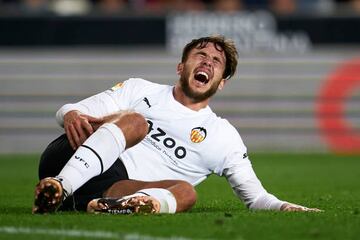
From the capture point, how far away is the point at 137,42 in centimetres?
1881

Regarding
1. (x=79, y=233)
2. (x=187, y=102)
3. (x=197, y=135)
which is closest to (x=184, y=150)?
(x=197, y=135)

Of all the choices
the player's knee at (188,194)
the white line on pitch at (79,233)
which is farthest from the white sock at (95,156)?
the white line on pitch at (79,233)

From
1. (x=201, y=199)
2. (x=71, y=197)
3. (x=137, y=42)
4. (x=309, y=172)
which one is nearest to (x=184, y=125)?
(x=71, y=197)

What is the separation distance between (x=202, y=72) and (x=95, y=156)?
114cm

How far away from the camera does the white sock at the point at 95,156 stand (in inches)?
278

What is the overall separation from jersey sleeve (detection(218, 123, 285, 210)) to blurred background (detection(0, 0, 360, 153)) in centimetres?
1074

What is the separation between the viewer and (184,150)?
307 inches

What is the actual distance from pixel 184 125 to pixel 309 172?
22.7 feet

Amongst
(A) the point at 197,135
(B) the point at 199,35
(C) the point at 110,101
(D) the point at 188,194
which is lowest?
(B) the point at 199,35

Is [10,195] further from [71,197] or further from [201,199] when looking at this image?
[71,197]

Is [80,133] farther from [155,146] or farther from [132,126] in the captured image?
[155,146]

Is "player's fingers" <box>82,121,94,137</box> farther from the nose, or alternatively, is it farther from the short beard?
the nose

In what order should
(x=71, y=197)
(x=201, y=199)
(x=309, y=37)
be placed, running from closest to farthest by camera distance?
(x=71, y=197)
(x=201, y=199)
(x=309, y=37)

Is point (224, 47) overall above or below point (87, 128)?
above
